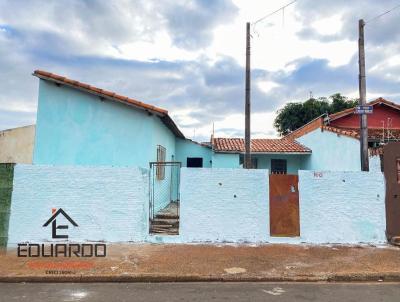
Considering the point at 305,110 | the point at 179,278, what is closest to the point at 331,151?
the point at 179,278

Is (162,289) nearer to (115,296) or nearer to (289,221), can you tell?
(115,296)

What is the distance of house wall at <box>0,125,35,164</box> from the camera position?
47.5 ft

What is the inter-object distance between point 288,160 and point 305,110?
1472cm

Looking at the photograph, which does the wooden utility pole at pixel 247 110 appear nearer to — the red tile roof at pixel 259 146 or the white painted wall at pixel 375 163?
the white painted wall at pixel 375 163

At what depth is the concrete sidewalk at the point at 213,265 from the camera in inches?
252

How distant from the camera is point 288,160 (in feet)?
64.7

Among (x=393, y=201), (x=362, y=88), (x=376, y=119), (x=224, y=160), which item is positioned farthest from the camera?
(x=376, y=119)

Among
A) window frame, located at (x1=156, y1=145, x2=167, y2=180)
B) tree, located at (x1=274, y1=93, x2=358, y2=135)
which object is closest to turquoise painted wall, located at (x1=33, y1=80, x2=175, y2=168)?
window frame, located at (x1=156, y1=145, x2=167, y2=180)

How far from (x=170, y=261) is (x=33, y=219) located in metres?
3.87

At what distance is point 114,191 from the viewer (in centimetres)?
901

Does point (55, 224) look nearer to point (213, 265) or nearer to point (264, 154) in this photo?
point (213, 265)

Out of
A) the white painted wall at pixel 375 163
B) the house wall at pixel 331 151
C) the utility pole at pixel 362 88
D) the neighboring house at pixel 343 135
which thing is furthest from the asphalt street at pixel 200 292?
the neighboring house at pixel 343 135

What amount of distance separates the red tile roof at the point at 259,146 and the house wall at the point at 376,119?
222 cm

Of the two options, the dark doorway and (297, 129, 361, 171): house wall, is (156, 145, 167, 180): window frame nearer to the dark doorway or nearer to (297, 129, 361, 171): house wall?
the dark doorway
